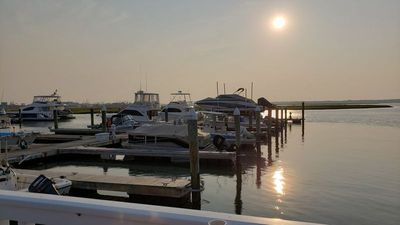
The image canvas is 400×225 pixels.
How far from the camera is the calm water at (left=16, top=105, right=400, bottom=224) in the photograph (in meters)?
12.1

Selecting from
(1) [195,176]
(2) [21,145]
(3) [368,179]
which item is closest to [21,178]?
(1) [195,176]

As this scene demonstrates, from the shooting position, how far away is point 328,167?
19609 millimetres

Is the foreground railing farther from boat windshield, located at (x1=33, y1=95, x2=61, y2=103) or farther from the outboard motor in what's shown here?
boat windshield, located at (x1=33, y1=95, x2=61, y2=103)

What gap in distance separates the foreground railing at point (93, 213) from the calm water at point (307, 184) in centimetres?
1011

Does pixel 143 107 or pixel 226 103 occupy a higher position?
pixel 226 103

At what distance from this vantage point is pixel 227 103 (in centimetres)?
4916

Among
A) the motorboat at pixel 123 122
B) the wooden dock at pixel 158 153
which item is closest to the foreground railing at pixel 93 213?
the wooden dock at pixel 158 153

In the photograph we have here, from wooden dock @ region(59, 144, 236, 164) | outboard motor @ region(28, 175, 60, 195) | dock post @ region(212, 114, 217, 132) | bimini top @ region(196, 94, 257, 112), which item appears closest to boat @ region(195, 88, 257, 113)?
bimini top @ region(196, 94, 257, 112)

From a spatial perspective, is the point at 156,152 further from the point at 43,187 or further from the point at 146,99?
the point at 146,99

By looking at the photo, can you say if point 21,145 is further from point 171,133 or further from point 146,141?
point 171,133

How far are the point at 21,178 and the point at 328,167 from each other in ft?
47.4

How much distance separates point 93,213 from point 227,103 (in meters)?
47.2

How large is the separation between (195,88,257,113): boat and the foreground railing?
45517 mm

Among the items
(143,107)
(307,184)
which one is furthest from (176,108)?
(307,184)
